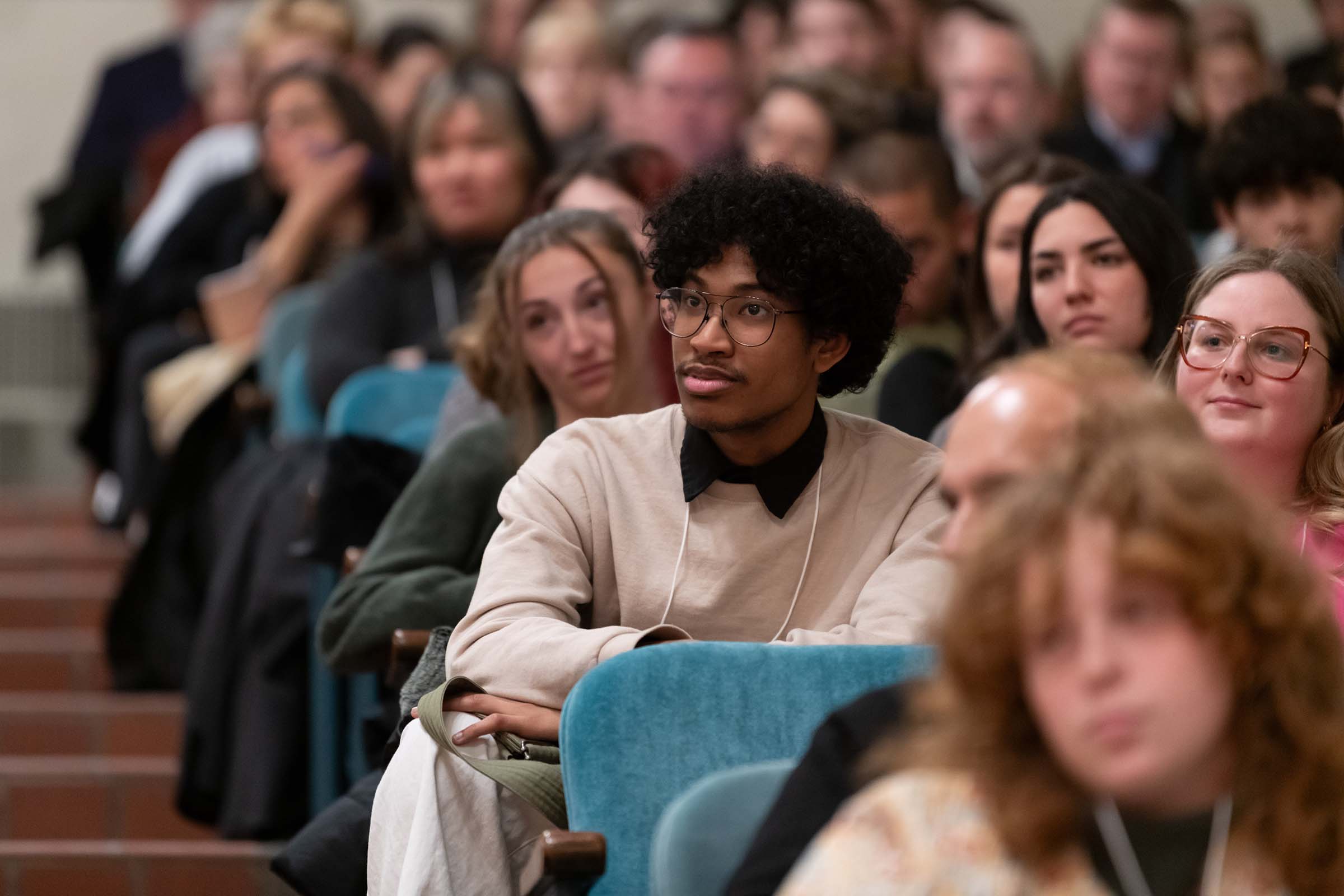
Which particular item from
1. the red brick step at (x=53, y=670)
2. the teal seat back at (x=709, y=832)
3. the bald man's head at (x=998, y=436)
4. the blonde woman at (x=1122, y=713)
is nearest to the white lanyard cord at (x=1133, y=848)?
the blonde woman at (x=1122, y=713)

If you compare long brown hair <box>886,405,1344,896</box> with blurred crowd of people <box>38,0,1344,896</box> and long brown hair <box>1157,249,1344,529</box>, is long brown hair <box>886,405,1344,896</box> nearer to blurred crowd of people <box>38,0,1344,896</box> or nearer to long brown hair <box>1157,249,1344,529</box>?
blurred crowd of people <box>38,0,1344,896</box>

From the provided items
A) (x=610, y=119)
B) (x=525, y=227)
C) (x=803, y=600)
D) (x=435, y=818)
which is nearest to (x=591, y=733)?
(x=435, y=818)

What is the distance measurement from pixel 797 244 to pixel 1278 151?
124 centimetres

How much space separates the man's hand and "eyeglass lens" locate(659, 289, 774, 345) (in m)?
0.46

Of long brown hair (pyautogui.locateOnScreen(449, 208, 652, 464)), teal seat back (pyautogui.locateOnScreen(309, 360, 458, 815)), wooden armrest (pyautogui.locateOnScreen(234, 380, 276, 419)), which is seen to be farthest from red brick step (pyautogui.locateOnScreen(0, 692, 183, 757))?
long brown hair (pyautogui.locateOnScreen(449, 208, 652, 464))

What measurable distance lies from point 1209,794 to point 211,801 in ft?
8.39

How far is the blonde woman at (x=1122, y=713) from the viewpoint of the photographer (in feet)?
3.60

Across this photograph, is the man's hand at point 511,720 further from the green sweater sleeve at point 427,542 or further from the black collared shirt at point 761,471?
the green sweater sleeve at point 427,542

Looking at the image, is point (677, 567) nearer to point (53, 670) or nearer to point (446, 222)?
point (446, 222)

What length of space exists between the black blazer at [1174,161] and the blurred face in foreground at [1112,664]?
346 cm

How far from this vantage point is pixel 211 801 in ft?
11.1

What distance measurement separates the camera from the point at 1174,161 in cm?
462

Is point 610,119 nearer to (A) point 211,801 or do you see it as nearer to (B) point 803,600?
(A) point 211,801

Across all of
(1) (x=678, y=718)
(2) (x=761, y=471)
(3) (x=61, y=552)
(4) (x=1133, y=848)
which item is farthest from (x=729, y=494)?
(3) (x=61, y=552)
